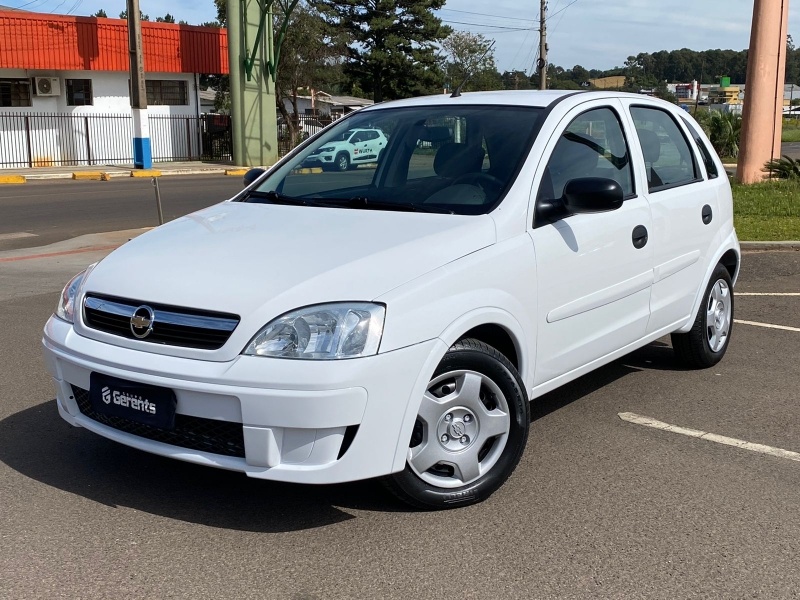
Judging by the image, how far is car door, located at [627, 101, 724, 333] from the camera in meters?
5.23

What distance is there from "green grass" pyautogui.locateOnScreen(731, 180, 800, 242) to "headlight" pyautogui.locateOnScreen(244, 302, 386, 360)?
29.0 feet

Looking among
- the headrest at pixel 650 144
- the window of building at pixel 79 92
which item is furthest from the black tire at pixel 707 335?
the window of building at pixel 79 92

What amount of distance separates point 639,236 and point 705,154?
1.50 metres

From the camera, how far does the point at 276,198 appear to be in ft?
16.1

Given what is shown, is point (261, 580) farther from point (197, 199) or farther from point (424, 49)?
point (424, 49)

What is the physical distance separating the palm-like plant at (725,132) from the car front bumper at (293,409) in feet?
91.4

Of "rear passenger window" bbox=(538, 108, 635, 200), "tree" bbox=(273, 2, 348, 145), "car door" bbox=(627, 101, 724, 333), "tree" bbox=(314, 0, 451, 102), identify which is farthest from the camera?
"tree" bbox=(314, 0, 451, 102)

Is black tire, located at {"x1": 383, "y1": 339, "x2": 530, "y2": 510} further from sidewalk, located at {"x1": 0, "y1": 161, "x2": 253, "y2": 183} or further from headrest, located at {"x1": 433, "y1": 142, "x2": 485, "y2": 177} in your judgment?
sidewalk, located at {"x1": 0, "y1": 161, "x2": 253, "y2": 183}

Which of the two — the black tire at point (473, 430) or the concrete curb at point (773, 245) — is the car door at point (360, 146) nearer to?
the black tire at point (473, 430)

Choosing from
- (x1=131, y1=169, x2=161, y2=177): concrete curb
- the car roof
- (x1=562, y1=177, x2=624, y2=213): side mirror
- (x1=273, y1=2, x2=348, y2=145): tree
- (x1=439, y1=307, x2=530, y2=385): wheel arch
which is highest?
(x1=273, y1=2, x2=348, y2=145): tree

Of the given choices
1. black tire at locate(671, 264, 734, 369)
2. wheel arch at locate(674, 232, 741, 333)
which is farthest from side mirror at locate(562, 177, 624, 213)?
black tire at locate(671, 264, 734, 369)

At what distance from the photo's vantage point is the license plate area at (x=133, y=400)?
139 inches

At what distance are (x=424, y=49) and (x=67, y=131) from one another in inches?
1242

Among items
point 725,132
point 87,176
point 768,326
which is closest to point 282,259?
point 768,326
